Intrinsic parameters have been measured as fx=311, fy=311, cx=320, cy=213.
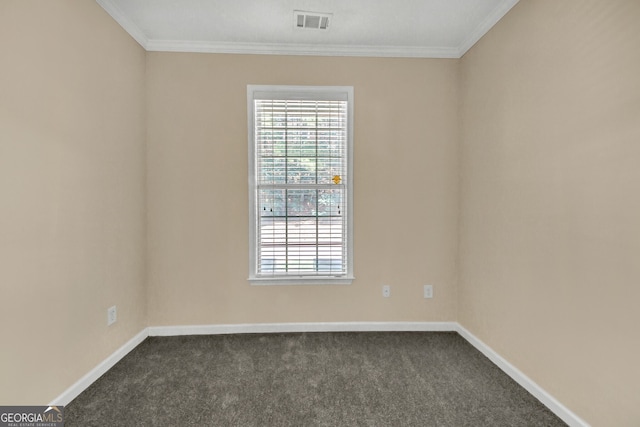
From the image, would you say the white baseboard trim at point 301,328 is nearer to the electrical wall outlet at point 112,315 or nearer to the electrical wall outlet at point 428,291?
the electrical wall outlet at point 428,291

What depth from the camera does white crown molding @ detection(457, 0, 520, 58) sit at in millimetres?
2236

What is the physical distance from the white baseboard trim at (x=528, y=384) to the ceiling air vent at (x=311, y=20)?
9.56ft

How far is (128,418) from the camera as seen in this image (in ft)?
5.90

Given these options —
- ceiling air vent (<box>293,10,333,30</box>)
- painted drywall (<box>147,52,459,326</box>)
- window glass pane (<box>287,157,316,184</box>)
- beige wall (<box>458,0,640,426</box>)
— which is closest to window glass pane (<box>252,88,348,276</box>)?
window glass pane (<box>287,157,316,184</box>)

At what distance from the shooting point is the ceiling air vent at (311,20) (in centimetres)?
239

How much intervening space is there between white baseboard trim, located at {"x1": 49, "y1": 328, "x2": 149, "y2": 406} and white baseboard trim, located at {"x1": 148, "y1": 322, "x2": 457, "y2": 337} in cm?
Answer: 22

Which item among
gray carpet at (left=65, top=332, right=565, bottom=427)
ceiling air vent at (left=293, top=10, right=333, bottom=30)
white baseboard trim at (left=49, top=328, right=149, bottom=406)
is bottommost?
gray carpet at (left=65, top=332, right=565, bottom=427)

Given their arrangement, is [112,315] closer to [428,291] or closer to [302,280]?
[302,280]

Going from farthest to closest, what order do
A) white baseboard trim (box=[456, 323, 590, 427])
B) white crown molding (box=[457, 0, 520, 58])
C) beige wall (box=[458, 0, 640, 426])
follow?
white crown molding (box=[457, 0, 520, 58]) → white baseboard trim (box=[456, 323, 590, 427]) → beige wall (box=[458, 0, 640, 426])

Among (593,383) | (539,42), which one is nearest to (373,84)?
(539,42)

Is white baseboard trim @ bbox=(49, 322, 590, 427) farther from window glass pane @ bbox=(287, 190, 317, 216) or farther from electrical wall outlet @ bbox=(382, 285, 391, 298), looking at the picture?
window glass pane @ bbox=(287, 190, 317, 216)

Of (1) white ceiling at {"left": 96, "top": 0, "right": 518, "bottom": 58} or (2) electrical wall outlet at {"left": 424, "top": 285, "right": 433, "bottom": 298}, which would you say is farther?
(2) electrical wall outlet at {"left": 424, "top": 285, "right": 433, "bottom": 298}

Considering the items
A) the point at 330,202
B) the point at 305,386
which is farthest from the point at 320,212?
the point at 305,386

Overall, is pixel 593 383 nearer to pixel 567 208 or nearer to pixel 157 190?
pixel 567 208
